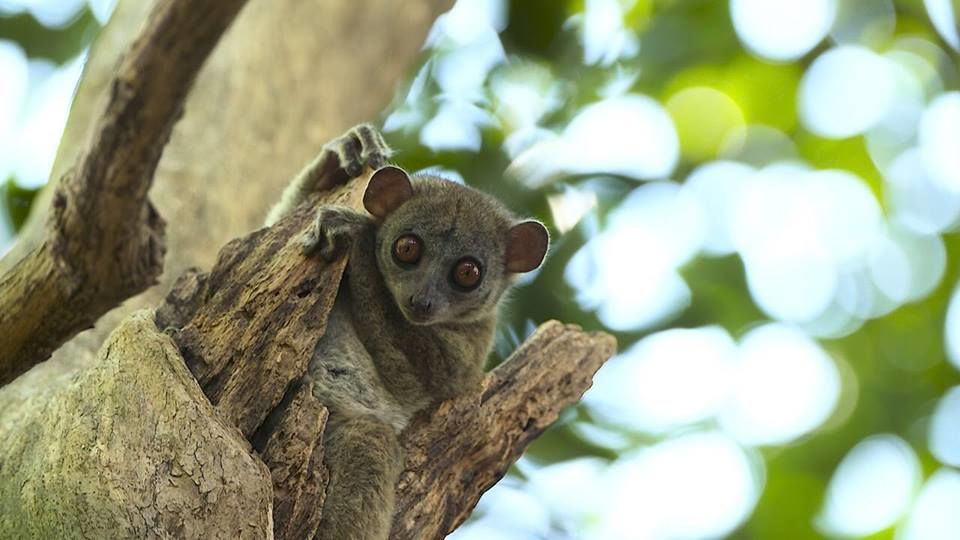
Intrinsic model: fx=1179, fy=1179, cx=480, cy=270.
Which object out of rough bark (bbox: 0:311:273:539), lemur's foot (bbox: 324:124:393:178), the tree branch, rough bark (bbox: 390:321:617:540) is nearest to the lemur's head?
lemur's foot (bbox: 324:124:393:178)

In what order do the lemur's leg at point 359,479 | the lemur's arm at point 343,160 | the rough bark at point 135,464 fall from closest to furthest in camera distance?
the rough bark at point 135,464 < the lemur's leg at point 359,479 < the lemur's arm at point 343,160

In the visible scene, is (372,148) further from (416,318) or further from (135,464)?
(135,464)

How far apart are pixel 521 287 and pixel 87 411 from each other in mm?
3830

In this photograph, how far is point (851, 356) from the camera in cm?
838

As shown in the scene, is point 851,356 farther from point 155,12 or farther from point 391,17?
point 155,12

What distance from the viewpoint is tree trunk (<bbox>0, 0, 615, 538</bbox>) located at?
2963mm

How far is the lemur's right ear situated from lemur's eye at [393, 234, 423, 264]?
5.6 inches

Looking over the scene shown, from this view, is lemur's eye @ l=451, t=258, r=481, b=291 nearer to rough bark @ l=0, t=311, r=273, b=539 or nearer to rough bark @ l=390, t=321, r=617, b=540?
rough bark @ l=390, t=321, r=617, b=540

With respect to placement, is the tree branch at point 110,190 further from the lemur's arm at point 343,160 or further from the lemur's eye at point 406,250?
the lemur's eye at point 406,250

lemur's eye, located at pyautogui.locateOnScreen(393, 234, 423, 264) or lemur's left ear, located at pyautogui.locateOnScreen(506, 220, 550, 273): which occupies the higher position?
lemur's eye, located at pyautogui.locateOnScreen(393, 234, 423, 264)

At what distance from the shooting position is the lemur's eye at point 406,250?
4129 mm

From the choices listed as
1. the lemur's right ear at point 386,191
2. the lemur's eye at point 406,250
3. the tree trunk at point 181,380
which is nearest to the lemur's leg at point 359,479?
the tree trunk at point 181,380

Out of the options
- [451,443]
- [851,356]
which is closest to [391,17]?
[451,443]

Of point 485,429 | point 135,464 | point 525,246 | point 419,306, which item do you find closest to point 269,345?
point 135,464
